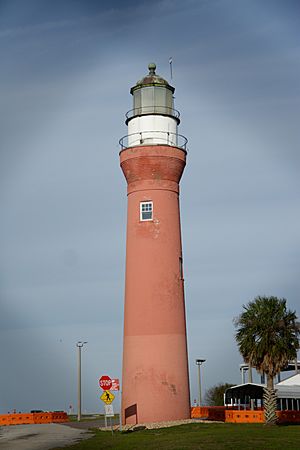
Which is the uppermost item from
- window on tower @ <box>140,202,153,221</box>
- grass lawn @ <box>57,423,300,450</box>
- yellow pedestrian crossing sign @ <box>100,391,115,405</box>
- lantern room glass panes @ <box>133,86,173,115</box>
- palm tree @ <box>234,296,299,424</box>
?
lantern room glass panes @ <box>133,86,173,115</box>

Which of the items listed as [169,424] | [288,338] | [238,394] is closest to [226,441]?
[169,424]

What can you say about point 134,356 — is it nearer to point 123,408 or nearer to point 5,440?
point 123,408

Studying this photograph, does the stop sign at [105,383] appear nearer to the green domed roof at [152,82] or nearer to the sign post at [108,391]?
the sign post at [108,391]

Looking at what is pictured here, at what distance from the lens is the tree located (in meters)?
75.6

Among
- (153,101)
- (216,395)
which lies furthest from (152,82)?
(216,395)

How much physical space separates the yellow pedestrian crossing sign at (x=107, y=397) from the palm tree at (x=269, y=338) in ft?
26.2

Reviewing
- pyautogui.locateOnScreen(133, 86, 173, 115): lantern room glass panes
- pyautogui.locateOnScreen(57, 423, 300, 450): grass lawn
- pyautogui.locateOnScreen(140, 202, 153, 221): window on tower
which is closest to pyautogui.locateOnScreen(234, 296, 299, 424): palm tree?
pyautogui.locateOnScreen(57, 423, 300, 450): grass lawn

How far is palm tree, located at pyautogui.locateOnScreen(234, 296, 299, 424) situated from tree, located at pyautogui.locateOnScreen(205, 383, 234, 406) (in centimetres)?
3870

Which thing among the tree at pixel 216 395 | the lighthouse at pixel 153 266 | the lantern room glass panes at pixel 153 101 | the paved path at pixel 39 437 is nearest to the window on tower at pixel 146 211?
the lighthouse at pixel 153 266

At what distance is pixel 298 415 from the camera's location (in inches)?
1661

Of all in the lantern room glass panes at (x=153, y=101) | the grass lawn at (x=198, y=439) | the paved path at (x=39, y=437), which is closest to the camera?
the grass lawn at (x=198, y=439)

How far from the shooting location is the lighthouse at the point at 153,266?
36.4m

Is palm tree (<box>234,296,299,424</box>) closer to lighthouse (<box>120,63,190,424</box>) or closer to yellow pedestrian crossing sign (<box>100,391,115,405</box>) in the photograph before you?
lighthouse (<box>120,63,190,424</box>)

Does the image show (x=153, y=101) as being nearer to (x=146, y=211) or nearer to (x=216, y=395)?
(x=146, y=211)
